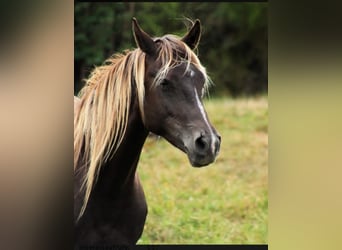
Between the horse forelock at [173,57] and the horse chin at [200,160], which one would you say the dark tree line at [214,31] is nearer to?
the horse forelock at [173,57]

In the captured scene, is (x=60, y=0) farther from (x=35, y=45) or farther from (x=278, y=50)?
(x=278, y=50)

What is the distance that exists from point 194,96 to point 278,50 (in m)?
0.48

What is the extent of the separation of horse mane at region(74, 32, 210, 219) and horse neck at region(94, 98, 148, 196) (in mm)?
28

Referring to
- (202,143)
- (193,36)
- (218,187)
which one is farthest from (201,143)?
(218,187)

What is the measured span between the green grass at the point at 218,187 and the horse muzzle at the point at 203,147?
43.9 inches

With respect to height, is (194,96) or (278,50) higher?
(278,50)

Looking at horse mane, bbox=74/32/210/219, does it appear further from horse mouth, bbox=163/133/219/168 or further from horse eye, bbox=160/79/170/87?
horse mouth, bbox=163/133/219/168

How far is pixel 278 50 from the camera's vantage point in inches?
106

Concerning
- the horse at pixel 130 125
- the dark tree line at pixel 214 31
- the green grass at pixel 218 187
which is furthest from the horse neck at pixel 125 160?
the dark tree line at pixel 214 31

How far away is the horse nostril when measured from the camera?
2.48 m

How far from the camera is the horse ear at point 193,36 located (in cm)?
273

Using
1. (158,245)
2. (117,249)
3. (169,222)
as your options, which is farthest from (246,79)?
(117,249)

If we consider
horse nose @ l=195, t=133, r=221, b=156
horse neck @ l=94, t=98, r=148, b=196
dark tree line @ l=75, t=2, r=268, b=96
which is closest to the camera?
horse nose @ l=195, t=133, r=221, b=156

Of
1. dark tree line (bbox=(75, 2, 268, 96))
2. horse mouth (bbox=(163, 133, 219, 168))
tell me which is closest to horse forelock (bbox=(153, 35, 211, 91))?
horse mouth (bbox=(163, 133, 219, 168))
